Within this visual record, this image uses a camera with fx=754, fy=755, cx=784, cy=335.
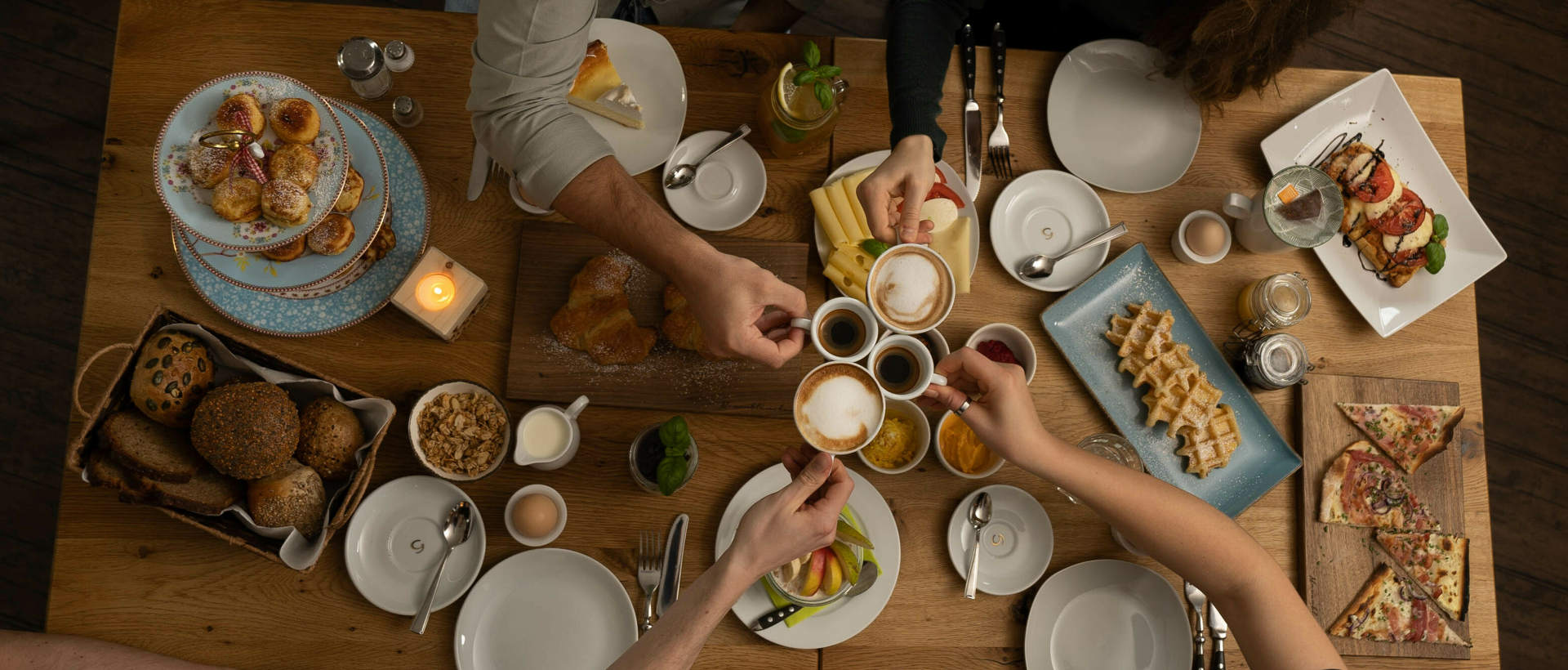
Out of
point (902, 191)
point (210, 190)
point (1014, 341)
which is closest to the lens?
point (210, 190)

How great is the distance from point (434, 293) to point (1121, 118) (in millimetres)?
1980

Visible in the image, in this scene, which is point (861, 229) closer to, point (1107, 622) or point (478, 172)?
point (478, 172)

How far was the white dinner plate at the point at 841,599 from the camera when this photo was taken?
1.90m

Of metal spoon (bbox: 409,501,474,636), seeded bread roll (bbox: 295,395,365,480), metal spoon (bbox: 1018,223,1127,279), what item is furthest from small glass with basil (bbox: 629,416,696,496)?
metal spoon (bbox: 1018,223,1127,279)

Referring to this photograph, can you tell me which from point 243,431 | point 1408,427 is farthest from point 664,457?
point 1408,427

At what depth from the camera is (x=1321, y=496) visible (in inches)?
81.0

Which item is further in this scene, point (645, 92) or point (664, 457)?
point (645, 92)

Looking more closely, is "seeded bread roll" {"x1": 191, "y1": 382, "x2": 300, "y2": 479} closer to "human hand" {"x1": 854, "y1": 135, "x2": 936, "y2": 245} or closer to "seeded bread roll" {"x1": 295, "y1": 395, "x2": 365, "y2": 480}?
"seeded bread roll" {"x1": 295, "y1": 395, "x2": 365, "y2": 480}

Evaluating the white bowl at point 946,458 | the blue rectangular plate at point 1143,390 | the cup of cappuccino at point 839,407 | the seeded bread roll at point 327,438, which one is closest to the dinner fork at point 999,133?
the blue rectangular plate at point 1143,390

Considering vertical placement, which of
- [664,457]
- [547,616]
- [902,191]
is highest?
[902,191]

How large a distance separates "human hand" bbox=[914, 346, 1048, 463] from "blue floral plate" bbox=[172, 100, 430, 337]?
142cm

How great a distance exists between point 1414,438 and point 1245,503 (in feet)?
1.71

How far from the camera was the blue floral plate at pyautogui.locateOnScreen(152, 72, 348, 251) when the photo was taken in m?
1.71

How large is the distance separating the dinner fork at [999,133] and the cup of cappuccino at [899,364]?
620 mm
